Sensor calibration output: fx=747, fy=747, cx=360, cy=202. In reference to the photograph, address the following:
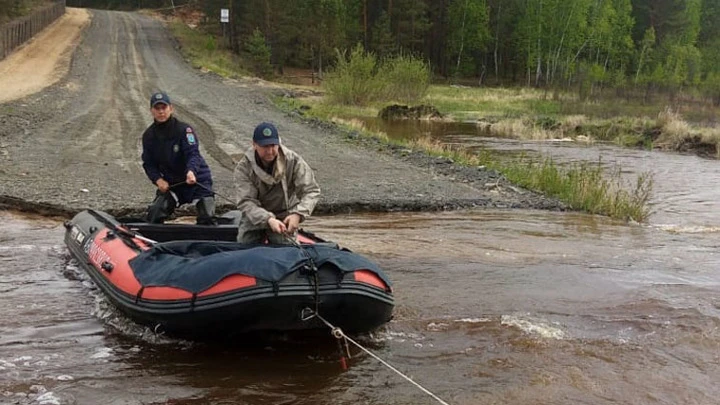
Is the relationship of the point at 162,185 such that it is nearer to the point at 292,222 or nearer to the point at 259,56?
the point at 292,222

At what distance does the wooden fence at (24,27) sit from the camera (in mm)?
32812

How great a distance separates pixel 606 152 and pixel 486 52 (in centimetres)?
3789

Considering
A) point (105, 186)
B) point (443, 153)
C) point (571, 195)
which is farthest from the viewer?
point (443, 153)

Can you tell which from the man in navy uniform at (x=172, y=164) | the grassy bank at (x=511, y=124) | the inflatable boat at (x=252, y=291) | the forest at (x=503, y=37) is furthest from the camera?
the forest at (x=503, y=37)

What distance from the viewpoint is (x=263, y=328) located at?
5445 mm

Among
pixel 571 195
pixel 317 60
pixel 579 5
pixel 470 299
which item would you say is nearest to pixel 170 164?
pixel 470 299

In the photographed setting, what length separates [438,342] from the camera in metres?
6.05

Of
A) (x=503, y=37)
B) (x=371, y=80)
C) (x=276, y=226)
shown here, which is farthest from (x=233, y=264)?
(x=503, y=37)

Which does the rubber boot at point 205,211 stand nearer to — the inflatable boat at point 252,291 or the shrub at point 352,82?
the inflatable boat at point 252,291

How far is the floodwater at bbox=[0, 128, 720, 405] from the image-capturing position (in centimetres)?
512

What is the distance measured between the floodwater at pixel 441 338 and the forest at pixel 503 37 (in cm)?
3368

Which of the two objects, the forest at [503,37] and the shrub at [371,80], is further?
the forest at [503,37]

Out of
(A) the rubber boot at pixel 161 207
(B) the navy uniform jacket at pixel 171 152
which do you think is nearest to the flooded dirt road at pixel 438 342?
(A) the rubber boot at pixel 161 207

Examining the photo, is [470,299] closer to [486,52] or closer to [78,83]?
[78,83]
